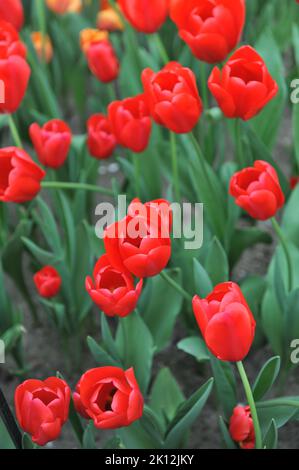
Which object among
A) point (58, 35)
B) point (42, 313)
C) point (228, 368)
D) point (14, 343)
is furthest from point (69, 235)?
point (58, 35)

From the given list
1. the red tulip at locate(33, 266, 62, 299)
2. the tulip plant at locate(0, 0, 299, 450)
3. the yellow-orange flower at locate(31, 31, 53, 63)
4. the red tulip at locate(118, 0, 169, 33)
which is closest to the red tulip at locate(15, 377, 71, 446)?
the tulip plant at locate(0, 0, 299, 450)

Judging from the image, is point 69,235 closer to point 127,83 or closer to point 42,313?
point 42,313

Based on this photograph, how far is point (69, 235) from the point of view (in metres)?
1.45

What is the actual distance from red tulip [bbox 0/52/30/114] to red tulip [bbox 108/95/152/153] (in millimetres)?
147

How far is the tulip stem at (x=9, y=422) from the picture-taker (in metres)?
0.99

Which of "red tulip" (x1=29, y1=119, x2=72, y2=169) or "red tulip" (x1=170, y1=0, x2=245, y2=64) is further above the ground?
"red tulip" (x1=170, y1=0, x2=245, y2=64)

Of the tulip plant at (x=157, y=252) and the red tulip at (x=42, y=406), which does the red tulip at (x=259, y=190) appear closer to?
the tulip plant at (x=157, y=252)

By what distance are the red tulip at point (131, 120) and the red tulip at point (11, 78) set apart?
0.15 metres

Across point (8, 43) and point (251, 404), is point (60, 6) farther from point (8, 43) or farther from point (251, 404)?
point (251, 404)

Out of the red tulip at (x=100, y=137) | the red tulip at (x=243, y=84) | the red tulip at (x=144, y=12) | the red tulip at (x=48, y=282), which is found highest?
the red tulip at (x=144, y=12)

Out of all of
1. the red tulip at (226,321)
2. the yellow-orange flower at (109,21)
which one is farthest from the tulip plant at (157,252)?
the yellow-orange flower at (109,21)

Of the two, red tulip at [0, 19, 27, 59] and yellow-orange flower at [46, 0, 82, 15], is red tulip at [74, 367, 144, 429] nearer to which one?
red tulip at [0, 19, 27, 59]

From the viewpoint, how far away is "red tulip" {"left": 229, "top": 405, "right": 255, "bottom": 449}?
42.0 inches

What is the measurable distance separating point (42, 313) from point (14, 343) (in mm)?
302
